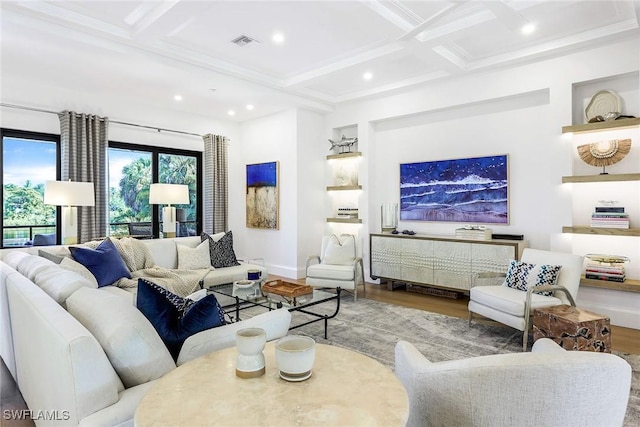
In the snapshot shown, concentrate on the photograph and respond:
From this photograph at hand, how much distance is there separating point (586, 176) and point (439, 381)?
3.78m

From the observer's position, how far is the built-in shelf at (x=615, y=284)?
3.67 m

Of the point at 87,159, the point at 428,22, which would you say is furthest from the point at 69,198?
the point at 428,22

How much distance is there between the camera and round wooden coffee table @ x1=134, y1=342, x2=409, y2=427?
97 centimetres

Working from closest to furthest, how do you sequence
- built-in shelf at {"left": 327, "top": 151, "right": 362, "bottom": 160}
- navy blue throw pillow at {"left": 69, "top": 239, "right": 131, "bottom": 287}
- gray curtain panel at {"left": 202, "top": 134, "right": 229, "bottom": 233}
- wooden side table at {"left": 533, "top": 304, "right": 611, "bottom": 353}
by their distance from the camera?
wooden side table at {"left": 533, "top": 304, "right": 611, "bottom": 353} → navy blue throw pillow at {"left": 69, "top": 239, "right": 131, "bottom": 287} → built-in shelf at {"left": 327, "top": 151, "right": 362, "bottom": 160} → gray curtain panel at {"left": 202, "top": 134, "right": 229, "bottom": 233}

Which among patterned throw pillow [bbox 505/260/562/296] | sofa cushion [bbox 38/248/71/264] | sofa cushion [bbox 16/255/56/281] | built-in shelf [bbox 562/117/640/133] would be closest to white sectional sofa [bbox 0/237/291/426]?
sofa cushion [bbox 16/255/56/281]

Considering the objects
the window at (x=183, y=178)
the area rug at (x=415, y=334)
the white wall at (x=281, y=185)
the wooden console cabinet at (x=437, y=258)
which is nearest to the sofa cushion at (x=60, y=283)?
the area rug at (x=415, y=334)

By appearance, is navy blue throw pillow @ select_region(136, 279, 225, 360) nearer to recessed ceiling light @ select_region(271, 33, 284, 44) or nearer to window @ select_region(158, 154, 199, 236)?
recessed ceiling light @ select_region(271, 33, 284, 44)

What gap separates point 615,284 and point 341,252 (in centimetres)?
299

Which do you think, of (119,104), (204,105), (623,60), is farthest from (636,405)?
(119,104)

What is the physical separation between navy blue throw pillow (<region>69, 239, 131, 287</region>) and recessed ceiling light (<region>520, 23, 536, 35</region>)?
4.66m

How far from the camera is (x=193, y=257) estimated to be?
182 inches

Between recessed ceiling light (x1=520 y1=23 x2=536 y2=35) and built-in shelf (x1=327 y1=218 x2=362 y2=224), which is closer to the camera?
recessed ceiling light (x1=520 y1=23 x2=536 y2=35)

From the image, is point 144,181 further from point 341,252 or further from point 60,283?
point 60,283

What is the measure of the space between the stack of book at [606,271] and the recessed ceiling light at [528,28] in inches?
97.9
